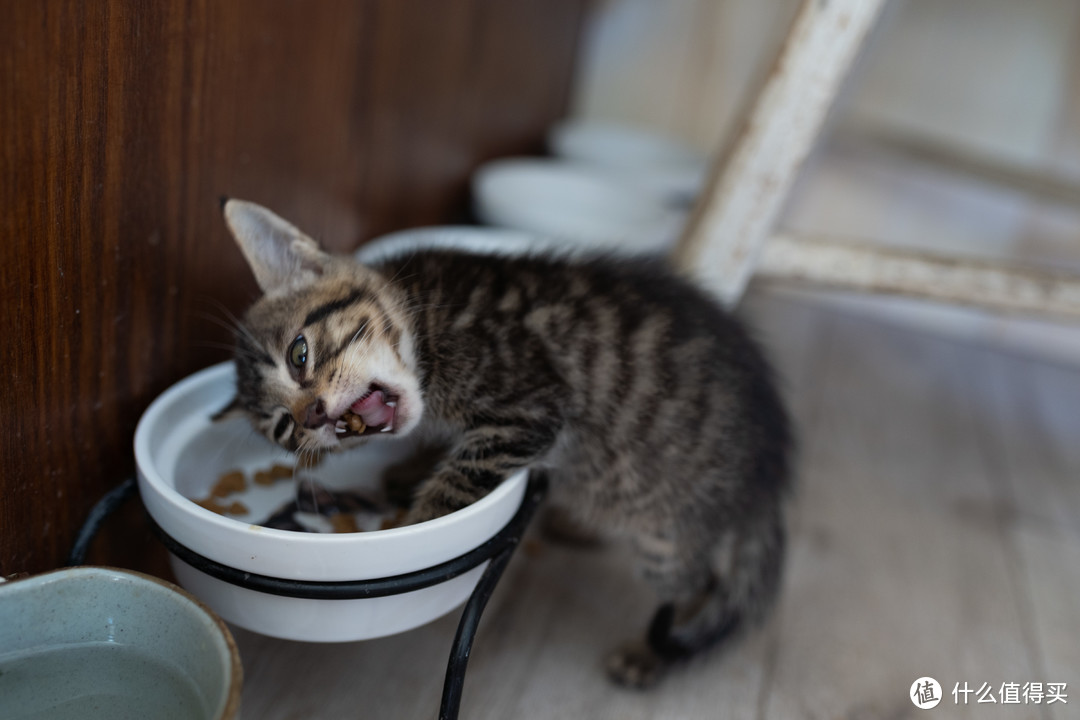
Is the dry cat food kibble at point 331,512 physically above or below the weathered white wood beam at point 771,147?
below

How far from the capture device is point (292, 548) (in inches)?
31.2

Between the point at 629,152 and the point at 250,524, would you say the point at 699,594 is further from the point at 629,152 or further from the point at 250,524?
the point at 629,152

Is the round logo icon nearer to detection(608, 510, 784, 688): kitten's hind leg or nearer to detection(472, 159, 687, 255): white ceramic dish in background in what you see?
detection(608, 510, 784, 688): kitten's hind leg

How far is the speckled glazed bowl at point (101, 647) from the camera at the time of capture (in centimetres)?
70

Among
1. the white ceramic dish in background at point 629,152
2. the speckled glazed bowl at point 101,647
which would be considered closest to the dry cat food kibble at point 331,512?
the speckled glazed bowl at point 101,647

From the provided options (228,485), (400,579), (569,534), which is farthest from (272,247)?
(569,534)

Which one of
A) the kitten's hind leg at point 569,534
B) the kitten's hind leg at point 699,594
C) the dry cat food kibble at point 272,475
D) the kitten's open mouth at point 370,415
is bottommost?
the kitten's hind leg at point 569,534

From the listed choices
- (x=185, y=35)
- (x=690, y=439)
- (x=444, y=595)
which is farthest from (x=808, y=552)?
(x=185, y=35)

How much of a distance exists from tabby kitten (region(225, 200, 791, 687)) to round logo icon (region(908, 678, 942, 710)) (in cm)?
22

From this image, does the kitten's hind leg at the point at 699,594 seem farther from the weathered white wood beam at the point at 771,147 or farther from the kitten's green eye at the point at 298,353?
the kitten's green eye at the point at 298,353

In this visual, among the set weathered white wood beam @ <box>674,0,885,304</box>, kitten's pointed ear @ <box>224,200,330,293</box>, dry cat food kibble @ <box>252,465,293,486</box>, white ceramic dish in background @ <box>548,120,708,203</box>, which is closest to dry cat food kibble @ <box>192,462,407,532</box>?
dry cat food kibble @ <box>252,465,293,486</box>

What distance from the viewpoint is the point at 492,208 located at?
67.4 inches

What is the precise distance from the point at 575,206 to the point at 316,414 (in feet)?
3.31

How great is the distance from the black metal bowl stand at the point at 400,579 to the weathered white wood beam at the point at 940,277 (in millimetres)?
666
